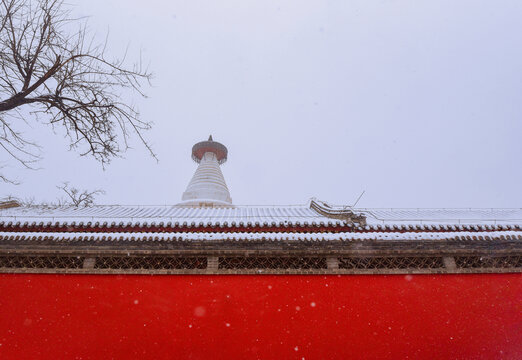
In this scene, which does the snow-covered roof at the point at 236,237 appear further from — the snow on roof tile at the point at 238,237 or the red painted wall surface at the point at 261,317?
the red painted wall surface at the point at 261,317

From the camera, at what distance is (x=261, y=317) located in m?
4.85

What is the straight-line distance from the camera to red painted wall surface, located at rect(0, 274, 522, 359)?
4.68m

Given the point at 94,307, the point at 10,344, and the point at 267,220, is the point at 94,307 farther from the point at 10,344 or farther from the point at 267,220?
the point at 267,220

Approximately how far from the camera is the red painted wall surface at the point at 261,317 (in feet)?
15.3

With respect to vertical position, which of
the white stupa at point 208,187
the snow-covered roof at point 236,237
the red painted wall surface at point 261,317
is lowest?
the red painted wall surface at point 261,317

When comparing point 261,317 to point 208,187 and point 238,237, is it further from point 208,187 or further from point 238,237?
point 208,187

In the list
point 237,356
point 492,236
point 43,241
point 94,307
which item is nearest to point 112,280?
point 94,307

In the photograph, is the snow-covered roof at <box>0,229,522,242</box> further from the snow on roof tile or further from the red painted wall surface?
the red painted wall surface

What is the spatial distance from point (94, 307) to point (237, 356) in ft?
7.58

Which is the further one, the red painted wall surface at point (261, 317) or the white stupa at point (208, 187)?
the white stupa at point (208, 187)

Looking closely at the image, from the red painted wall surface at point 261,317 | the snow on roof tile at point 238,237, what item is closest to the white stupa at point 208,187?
the snow on roof tile at point 238,237

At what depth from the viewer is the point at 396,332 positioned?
189 inches

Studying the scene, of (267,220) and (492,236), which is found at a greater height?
(267,220)

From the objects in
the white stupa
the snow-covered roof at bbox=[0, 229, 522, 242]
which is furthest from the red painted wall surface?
the white stupa
